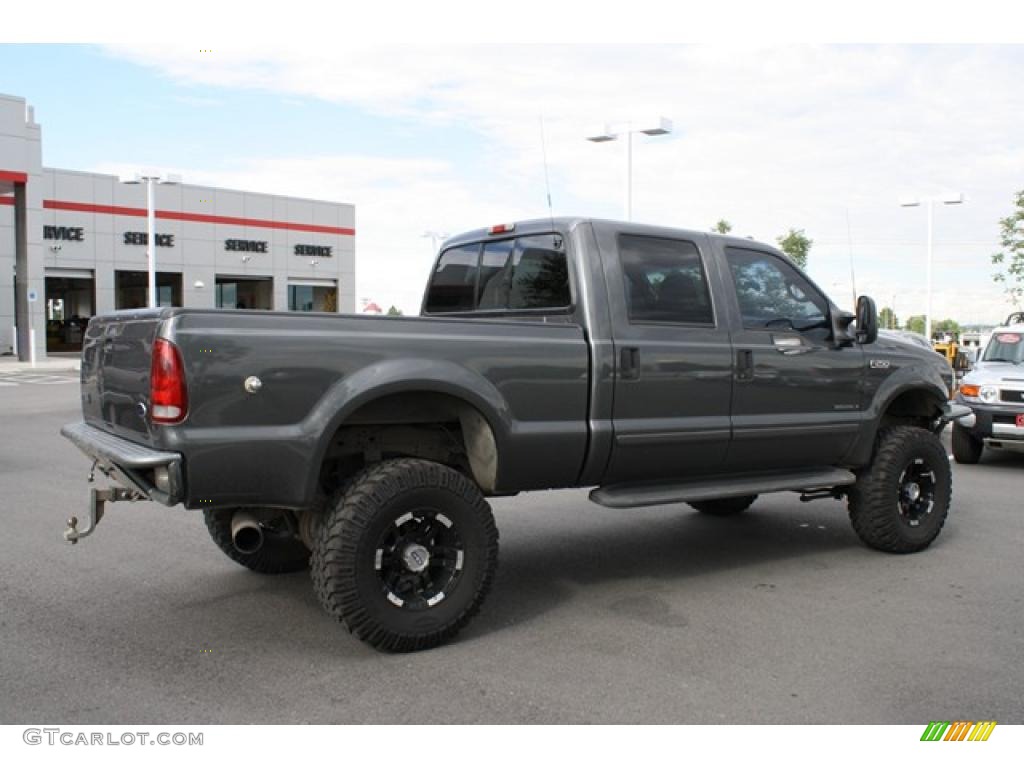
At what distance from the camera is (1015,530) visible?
7.13 meters

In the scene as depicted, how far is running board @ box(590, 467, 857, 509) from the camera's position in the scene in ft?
16.5

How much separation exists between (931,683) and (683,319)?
2.30m

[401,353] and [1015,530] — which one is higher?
[401,353]

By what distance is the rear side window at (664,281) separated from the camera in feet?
17.2

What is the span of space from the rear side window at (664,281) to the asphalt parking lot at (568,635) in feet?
5.23

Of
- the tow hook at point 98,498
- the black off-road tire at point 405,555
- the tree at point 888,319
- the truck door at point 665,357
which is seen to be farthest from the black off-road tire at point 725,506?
the tree at point 888,319

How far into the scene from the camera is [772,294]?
589 cm

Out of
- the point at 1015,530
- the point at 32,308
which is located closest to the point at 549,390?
the point at 1015,530

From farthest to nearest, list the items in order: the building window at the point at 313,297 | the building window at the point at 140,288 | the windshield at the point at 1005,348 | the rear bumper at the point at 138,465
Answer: the building window at the point at 313,297
the building window at the point at 140,288
the windshield at the point at 1005,348
the rear bumper at the point at 138,465

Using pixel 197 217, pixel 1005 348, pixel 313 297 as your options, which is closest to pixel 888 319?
pixel 313 297

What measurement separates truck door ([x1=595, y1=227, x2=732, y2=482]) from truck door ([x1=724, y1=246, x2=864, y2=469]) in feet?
0.55

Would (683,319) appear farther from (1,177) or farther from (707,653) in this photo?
(1,177)

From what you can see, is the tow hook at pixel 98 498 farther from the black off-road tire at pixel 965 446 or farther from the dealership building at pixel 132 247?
the dealership building at pixel 132 247

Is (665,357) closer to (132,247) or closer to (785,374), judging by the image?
(785,374)
